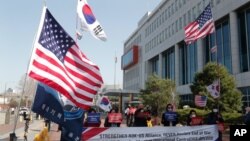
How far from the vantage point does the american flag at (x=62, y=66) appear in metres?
7.20

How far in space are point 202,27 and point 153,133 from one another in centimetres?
1233

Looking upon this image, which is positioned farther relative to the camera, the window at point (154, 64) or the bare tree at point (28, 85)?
the window at point (154, 64)

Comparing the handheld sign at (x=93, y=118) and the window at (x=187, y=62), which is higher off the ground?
the window at (x=187, y=62)

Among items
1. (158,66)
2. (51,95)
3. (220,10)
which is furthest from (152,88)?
(51,95)

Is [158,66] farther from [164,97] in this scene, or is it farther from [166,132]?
[166,132]

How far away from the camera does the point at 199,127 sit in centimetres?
Answer: 1129

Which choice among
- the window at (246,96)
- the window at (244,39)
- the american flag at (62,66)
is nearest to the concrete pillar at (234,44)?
the window at (244,39)

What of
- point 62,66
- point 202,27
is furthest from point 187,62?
point 62,66

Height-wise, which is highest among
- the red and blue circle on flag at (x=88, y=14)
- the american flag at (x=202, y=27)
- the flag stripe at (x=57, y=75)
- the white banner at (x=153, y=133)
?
the american flag at (x=202, y=27)

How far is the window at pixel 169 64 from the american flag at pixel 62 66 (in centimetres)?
5891

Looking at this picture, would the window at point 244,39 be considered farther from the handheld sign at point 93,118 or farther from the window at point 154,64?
the window at point 154,64

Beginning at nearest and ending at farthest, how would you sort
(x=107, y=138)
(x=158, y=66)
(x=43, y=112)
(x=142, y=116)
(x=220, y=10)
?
(x=43, y=112) → (x=107, y=138) → (x=142, y=116) → (x=220, y=10) → (x=158, y=66)

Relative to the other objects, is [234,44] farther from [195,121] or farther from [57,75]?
[57,75]

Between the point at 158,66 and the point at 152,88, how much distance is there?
28067 mm
